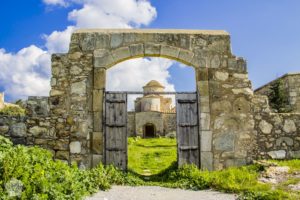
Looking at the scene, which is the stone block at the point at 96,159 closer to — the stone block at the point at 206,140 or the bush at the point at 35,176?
the bush at the point at 35,176

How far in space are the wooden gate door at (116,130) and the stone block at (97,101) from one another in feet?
0.50

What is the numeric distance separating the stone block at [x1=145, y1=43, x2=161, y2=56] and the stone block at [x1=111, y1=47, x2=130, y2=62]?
46cm

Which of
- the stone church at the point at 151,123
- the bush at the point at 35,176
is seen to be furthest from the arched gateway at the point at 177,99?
the stone church at the point at 151,123

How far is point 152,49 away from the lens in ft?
27.2

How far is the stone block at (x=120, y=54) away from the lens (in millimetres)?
8211

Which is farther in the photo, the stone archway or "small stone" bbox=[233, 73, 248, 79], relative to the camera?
the stone archway

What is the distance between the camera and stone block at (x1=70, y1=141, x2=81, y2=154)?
799cm

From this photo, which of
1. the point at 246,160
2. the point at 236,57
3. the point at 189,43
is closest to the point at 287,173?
the point at 246,160

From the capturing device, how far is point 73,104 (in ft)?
26.7

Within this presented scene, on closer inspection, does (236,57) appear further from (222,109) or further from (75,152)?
(75,152)

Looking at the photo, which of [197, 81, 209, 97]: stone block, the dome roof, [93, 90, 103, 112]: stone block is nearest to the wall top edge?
[197, 81, 209, 97]: stone block

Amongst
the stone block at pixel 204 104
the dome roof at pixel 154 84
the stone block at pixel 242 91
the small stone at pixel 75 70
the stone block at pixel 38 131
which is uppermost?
the dome roof at pixel 154 84

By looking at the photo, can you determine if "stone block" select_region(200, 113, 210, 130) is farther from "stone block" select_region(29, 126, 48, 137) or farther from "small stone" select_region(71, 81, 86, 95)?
"stone block" select_region(29, 126, 48, 137)

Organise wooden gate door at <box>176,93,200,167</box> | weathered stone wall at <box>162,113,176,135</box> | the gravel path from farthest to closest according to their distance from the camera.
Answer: weathered stone wall at <box>162,113,176,135</box> < wooden gate door at <box>176,93,200,167</box> < the gravel path
